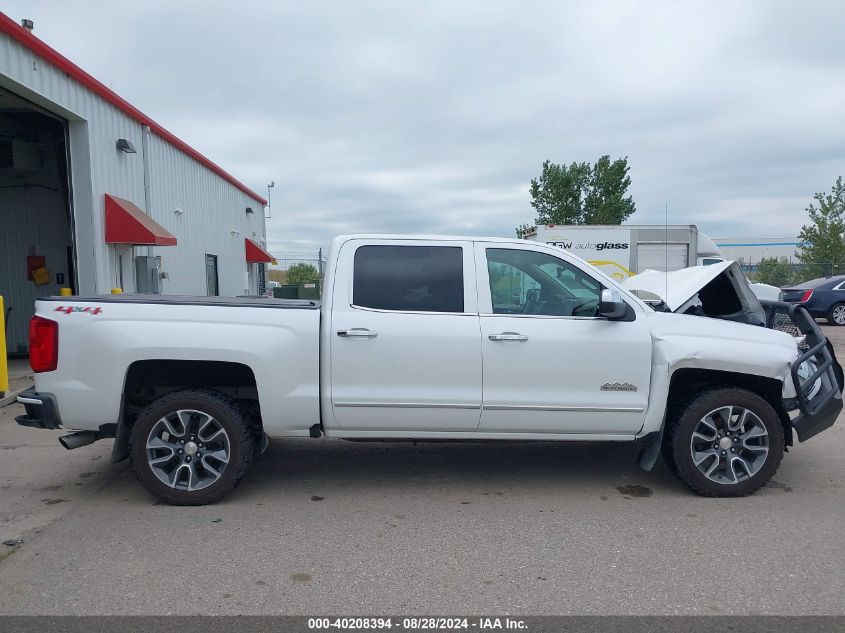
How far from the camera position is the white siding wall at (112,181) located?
978cm

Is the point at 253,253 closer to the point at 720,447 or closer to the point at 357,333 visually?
the point at 357,333

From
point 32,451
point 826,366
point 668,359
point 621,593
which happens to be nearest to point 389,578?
point 621,593

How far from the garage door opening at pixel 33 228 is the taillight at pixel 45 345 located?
905 cm

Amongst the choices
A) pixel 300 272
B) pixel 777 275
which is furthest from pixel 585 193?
pixel 300 272

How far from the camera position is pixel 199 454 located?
4773 millimetres

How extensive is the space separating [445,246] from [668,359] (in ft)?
6.03

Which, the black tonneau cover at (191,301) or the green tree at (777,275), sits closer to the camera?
the black tonneau cover at (191,301)

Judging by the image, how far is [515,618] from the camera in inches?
128

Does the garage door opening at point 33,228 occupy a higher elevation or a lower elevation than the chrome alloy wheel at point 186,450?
higher

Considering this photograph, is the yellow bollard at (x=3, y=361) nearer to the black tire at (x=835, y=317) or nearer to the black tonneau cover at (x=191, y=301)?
the black tonneau cover at (x=191, y=301)

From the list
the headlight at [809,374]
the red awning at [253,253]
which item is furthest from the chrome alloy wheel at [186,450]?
the red awning at [253,253]

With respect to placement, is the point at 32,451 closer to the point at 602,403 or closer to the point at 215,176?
the point at 602,403

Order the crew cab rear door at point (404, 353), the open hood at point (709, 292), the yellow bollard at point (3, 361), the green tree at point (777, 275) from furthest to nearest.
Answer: the green tree at point (777, 275), the yellow bollard at point (3, 361), the open hood at point (709, 292), the crew cab rear door at point (404, 353)

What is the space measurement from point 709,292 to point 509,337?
10.00 ft
